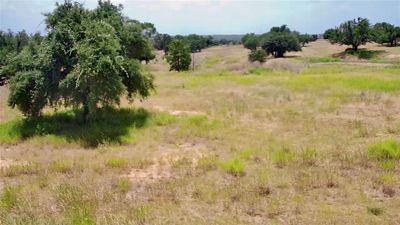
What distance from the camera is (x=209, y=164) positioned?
10.3m

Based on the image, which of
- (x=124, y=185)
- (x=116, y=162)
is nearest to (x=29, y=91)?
(x=116, y=162)

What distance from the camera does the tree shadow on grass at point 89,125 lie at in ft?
44.3

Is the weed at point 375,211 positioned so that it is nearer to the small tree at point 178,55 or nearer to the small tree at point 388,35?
the small tree at point 178,55

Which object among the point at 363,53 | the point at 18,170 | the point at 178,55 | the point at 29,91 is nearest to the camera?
the point at 18,170

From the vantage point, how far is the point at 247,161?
10711 millimetres

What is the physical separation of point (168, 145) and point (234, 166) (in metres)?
3.62

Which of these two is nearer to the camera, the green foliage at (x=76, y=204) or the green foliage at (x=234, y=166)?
the green foliage at (x=76, y=204)

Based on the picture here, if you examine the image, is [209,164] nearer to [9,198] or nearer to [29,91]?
[9,198]

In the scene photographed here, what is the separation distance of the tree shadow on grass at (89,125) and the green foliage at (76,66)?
58 centimetres

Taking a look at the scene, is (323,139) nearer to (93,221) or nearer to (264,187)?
(264,187)

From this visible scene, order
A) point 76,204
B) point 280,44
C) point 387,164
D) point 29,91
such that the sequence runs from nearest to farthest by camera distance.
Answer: point 76,204
point 387,164
point 29,91
point 280,44

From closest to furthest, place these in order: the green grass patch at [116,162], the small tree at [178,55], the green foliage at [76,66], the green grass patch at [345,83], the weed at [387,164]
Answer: the weed at [387,164], the green grass patch at [116,162], the green foliage at [76,66], the green grass patch at [345,83], the small tree at [178,55]

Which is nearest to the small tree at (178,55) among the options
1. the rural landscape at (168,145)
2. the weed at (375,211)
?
the rural landscape at (168,145)

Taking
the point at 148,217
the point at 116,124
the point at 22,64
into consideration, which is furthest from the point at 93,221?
the point at 22,64
